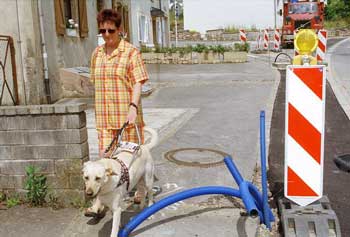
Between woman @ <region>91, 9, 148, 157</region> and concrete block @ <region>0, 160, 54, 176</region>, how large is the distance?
60 centimetres

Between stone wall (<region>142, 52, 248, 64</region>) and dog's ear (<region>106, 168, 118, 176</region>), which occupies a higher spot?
stone wall (<region>142, 52, 248, 64</region>)

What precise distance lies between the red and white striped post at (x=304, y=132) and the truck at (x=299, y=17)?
84.9 feet

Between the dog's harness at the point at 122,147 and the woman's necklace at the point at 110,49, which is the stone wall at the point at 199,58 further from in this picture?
the dog's harness at the point at 122,147

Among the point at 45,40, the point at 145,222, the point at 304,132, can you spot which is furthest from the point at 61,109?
the point at 45,40

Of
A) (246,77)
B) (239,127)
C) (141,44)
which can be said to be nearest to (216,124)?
(239,127)

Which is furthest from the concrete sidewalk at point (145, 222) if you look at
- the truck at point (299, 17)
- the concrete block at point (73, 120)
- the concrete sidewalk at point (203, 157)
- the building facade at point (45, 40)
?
the truck at point (299, 17)

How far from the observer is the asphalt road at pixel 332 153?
4.20 metres

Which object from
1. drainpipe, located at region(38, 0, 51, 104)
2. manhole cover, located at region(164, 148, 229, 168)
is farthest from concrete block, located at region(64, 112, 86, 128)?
drainpipe, located at region(38, 0, 51, 104)

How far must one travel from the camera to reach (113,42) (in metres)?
3.72

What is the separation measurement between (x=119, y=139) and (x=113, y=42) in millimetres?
839

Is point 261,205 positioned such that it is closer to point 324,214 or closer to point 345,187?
point 324,214

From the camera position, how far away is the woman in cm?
369

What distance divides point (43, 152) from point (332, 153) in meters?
3.79

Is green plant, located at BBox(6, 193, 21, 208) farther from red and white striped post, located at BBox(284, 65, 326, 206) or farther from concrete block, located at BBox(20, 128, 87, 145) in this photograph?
red and white striped post, located at BBox(284, 65, 326, 206)
